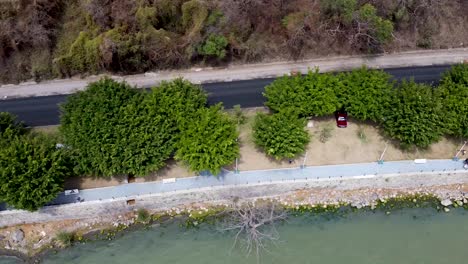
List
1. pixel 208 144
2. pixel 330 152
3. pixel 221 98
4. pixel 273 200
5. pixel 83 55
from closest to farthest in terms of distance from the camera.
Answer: pixel 208 144 → pixel 273 200 → pixel 330 152 → pixel 221 98 → pixel 83 55

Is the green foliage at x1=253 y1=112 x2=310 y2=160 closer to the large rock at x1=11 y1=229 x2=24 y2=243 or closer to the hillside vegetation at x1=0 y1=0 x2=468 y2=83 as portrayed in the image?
the hillside vegetation at x1=0 y1=0 x2=468 y2=83

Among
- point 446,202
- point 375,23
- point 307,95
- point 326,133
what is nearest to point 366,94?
point 326,133

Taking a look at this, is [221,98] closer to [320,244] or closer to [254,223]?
[254,223]

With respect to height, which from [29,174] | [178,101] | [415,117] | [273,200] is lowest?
[273,200]

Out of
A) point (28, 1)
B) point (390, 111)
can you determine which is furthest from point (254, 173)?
point (28, 1)

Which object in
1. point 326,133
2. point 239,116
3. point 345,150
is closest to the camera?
point 345,150
